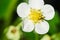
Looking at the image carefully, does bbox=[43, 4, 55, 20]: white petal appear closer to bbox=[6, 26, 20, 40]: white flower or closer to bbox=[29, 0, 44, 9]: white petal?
bbox=[29, 0, 44, 9]: white petal

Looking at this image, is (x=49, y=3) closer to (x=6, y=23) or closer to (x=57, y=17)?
(x=57, y=17)

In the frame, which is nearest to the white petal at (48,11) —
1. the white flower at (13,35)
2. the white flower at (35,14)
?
the white flower at (35,14)

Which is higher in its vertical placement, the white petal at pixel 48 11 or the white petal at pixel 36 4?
the white petal at pixel 36 4

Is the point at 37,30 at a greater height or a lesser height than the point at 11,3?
lesser

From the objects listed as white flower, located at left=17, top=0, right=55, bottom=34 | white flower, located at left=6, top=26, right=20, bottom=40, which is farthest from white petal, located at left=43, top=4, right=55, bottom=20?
white flower, located at left=6, top=26, right=20, bottom=40

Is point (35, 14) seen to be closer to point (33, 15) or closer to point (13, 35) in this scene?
point (33, 15)

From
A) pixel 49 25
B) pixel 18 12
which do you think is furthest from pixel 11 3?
pixel 49 25

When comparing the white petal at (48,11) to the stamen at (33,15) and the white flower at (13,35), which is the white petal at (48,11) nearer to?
the stamen at (33,15)
